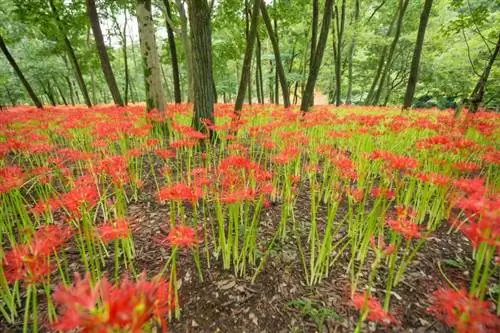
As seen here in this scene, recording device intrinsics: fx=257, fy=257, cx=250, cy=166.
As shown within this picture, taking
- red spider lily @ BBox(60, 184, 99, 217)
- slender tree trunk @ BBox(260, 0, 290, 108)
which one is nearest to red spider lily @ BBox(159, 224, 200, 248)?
red spider lily @ BBox(60, 184, 99, 217)

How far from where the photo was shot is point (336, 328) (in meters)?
1.86

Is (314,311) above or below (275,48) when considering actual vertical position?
below

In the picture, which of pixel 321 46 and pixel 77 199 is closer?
pixel 77 199

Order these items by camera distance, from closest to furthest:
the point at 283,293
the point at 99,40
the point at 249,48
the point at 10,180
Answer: the point at 10,180 → the point at 283,293 → the point at 249,48 → the point at 99,40

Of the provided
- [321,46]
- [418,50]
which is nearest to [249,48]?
[321,46]

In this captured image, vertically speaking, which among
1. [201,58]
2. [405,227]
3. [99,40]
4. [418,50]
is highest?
[99,40]

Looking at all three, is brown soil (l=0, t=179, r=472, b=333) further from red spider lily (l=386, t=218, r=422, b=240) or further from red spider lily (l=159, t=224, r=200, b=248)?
red spider lily (l=386, t=218, r=422, b=240)

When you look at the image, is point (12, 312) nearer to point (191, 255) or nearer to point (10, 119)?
point (191, 255)

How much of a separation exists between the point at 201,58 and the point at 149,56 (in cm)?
177

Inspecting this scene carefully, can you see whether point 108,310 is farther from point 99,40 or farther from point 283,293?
point 99,40

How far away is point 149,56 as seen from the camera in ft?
19.8

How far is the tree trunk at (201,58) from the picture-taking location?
4.70 metres

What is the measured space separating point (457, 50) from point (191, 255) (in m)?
17.6

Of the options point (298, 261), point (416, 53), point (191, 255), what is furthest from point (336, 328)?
point (416, 53)
